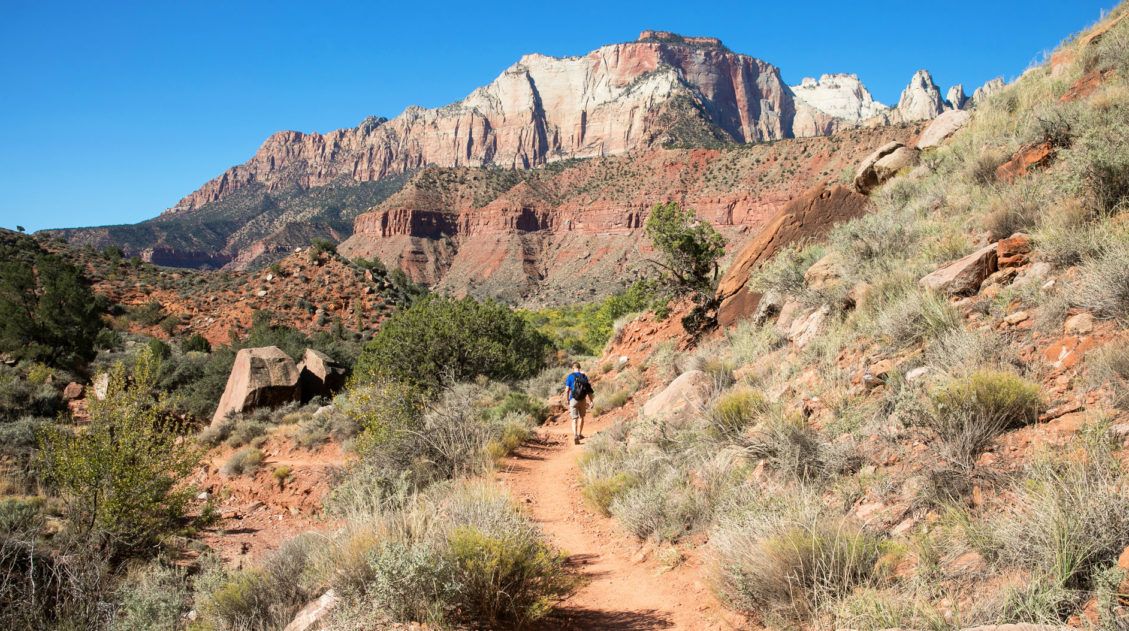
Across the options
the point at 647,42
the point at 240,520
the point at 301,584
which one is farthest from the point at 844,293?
the point at 647,42

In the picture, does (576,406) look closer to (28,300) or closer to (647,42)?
(28,300)

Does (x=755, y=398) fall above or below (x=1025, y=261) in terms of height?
Result: below

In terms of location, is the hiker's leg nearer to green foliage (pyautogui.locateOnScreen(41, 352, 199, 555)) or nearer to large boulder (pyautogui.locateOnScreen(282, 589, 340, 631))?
green foliage (pyautogui.locateOnScreen(41, 352, 199, 555))

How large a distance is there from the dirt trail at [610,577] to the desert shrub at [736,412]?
1.58 m

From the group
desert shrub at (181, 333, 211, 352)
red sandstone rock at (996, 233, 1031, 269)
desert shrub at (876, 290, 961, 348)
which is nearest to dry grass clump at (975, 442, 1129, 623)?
desert shrub at (876, 290, 961, 348)

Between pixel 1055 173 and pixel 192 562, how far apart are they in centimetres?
1160

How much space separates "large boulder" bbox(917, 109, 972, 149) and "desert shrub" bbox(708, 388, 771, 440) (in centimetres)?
1094

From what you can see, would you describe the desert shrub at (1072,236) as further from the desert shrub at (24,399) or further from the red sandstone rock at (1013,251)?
the desert shrub at (24,399)

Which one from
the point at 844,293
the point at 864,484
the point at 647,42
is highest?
the point at 647,42

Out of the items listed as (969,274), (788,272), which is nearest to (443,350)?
(788,272)

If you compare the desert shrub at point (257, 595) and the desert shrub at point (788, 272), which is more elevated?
the desert shrub at point (788, 272)

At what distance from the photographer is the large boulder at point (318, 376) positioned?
2036cm

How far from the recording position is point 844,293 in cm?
823

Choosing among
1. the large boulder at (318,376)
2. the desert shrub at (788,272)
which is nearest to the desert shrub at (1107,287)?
the desert shrub at (788,272)
